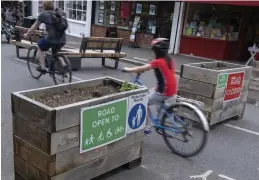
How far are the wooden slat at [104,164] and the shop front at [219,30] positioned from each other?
34.8ft

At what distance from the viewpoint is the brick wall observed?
16250mm

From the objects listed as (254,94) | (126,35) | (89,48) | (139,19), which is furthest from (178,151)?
(126,35)

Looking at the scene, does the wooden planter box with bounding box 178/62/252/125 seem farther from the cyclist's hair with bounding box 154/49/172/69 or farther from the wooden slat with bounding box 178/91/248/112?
the cyclist's hair with bounding box 154/49/172/69

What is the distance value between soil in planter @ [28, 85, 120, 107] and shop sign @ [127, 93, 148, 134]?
309mm

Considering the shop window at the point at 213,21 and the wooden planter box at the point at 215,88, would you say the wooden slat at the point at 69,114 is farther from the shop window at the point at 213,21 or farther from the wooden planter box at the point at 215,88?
the shop window at the point at 213,21

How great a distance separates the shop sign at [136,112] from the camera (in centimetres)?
378

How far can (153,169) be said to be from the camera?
4137 millimetres

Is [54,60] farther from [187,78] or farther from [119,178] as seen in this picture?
[119,178]

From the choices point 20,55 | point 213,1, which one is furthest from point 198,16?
point 20,55

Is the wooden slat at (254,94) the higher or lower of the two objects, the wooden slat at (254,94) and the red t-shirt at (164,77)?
the lower

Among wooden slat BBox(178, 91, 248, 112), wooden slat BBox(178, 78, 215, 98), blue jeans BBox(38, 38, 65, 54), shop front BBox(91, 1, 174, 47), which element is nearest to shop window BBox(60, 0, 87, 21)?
shop front BBox(91, 1, 174, 47)

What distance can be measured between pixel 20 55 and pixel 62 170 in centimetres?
962

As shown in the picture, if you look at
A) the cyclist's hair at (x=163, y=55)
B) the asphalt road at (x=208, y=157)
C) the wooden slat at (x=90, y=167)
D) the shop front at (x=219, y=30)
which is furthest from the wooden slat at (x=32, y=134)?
the shop front at (x=219, y=30)

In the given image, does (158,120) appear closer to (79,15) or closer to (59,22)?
(59,22)
